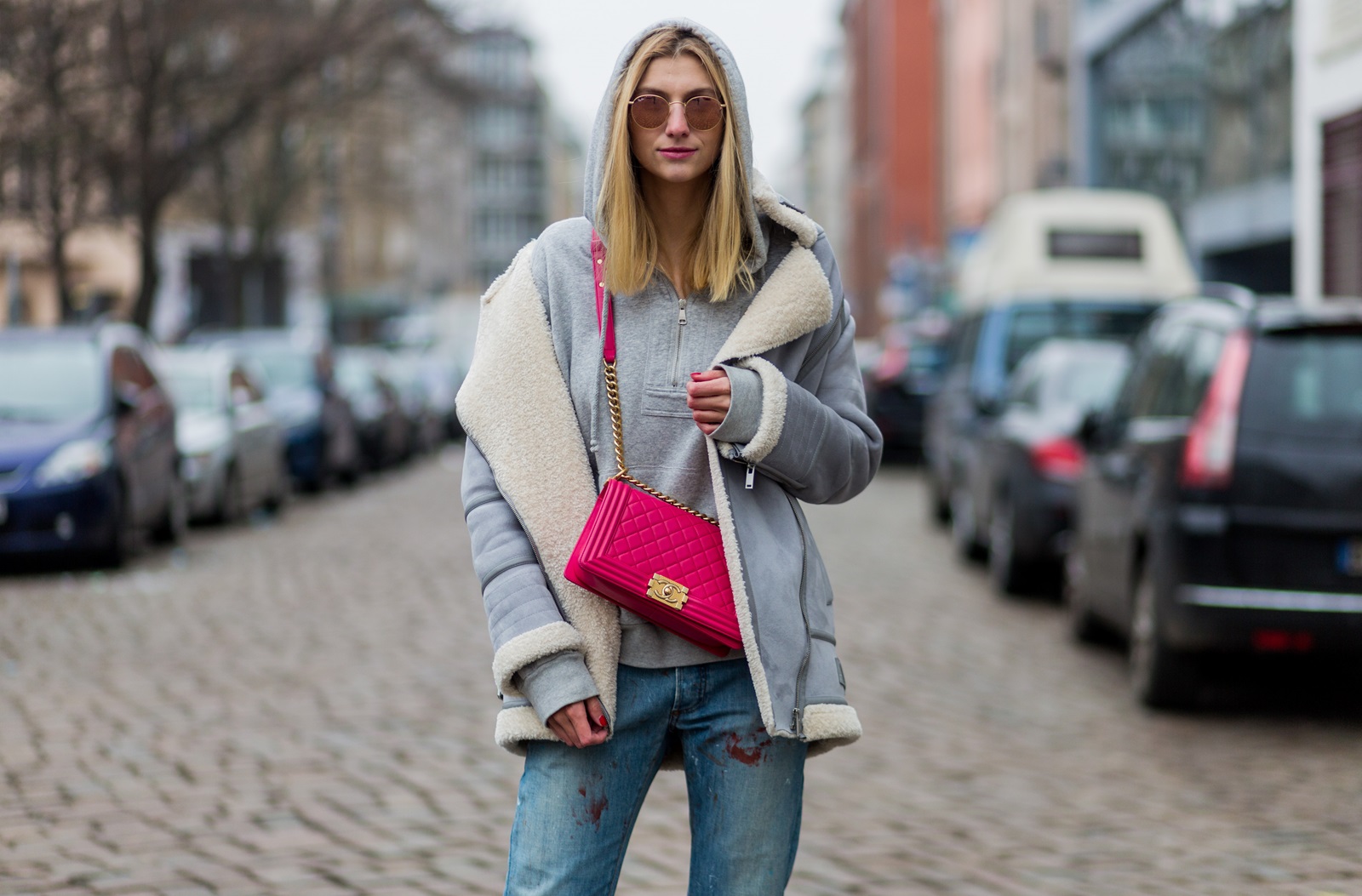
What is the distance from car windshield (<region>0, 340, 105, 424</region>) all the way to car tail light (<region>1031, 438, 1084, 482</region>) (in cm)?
616

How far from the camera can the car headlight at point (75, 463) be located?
12258 millimetres

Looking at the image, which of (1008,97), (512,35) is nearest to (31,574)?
(512,35)

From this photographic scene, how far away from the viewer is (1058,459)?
11125 mm

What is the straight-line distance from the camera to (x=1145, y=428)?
8203 mm

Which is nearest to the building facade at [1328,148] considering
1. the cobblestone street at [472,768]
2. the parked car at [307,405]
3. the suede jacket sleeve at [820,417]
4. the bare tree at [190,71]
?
the cobblestone street at [472,768]

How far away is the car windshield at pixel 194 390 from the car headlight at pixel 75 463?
453cm

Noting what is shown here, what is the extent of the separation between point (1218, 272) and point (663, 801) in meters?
20.7

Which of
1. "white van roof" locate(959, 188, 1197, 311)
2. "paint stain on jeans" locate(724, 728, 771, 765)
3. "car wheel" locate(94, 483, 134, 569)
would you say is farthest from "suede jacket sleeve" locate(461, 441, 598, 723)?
"white van roof" locate(959, 188, 1197, 311)

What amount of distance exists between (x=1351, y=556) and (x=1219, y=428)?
66cm

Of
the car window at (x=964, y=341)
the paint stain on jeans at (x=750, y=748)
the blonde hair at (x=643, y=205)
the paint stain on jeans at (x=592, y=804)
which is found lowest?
the paint stain on jeans at (x=592, y=804)

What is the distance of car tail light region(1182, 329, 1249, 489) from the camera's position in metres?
7.23

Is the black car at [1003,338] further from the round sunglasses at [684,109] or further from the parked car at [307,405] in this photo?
the round sunglasses at [684,109]

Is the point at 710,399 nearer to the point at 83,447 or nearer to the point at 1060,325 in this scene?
the point at 83,447

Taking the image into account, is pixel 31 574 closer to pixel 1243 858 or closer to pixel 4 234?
pixel 1243 858
